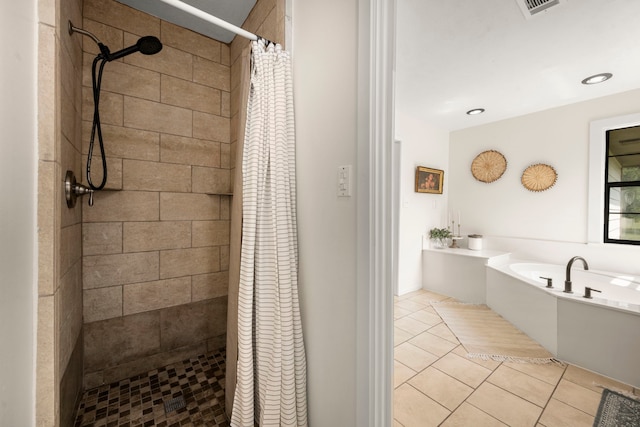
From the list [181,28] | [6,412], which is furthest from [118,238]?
[181,28]

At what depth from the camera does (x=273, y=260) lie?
1.14 meters

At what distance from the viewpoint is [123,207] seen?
5.42ft

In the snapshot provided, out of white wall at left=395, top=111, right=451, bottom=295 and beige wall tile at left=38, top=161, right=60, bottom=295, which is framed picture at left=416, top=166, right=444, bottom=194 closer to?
white wall at left=395, top=111, right=451, bottom=295

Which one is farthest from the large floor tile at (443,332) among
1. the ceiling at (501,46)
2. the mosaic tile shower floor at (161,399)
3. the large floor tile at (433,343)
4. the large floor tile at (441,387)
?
the ceiling at (501,46)

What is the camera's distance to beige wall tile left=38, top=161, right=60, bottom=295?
33.4 inches

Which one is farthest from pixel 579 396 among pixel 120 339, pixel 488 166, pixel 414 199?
pixel 120 339

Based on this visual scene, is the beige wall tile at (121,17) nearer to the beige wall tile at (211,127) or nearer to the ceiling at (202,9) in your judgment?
the ceiling at (202,9)

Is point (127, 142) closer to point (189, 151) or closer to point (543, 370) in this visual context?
point (189, 151)

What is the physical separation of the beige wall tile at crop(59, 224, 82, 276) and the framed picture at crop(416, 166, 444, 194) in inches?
135

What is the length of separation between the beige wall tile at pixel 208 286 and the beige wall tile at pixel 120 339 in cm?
27

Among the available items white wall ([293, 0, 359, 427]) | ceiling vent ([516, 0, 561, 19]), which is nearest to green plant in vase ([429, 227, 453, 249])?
ceiling vent ([516, 0, 561, 19])

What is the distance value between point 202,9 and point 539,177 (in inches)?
155

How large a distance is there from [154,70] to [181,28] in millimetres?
391

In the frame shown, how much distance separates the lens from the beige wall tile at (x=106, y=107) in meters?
1.53
